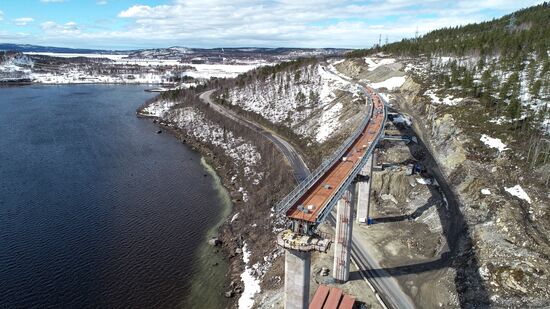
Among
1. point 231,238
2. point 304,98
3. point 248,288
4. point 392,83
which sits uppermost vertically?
point 392,83

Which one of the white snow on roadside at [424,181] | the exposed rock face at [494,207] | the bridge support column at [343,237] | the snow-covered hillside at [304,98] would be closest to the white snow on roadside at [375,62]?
the snow-covered hillside at [304,98]

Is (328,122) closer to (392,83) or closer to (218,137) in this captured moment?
(392,83)

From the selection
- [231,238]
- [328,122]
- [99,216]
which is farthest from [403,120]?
[99,216]

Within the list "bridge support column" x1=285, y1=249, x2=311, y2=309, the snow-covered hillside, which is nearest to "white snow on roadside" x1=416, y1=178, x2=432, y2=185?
the snow-covered hillside

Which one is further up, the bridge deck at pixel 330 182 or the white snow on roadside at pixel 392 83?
the white snow on roadside at pixel 392 83

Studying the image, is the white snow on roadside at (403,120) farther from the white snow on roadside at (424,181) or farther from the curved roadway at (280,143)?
the curved roadway at (280,143)

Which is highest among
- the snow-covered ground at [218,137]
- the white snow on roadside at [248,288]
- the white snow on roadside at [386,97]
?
the white snow on roadside at [386,97]

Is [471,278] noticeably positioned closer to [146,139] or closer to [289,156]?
[289,156]
